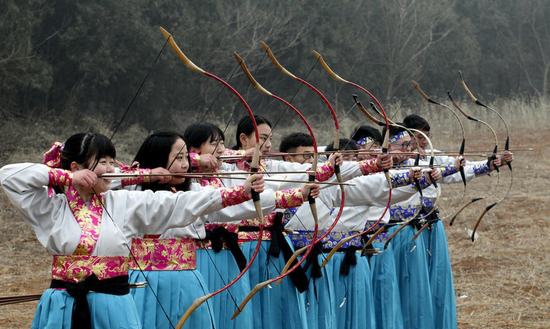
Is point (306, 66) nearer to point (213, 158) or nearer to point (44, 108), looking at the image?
point (44, 108)

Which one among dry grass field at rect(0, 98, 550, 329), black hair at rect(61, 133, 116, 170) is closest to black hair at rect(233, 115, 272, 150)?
black hair at rect(61, 133, 116, 170)

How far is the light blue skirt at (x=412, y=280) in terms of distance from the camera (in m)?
6.67

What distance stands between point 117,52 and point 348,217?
1182 cm

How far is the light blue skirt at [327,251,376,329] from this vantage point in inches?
233

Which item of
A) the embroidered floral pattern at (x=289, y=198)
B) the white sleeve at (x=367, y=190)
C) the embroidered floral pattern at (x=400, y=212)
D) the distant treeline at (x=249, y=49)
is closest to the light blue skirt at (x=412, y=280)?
the embroidered floral pattern at (x=400, y=212)

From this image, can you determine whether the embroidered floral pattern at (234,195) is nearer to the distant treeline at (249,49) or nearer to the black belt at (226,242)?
the black belt at (226,242)

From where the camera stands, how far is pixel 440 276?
694 cm

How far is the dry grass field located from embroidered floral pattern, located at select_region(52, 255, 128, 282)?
4.48 m

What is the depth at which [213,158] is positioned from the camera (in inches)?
189

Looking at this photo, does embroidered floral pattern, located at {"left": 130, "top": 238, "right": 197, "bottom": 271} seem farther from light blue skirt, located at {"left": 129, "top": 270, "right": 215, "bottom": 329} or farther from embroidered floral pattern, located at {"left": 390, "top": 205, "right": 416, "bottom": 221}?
embroidered floral pattern, located at {"left": 390, "top": 205, "right": 416, "bottom": 221}

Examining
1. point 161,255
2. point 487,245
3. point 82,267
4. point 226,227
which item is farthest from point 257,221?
point 487,245

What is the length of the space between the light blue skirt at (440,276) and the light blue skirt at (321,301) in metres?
1.35

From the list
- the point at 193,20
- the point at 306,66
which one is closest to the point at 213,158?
the point at 193,20

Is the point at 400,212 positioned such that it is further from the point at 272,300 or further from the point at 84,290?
A: the point at 84,290
